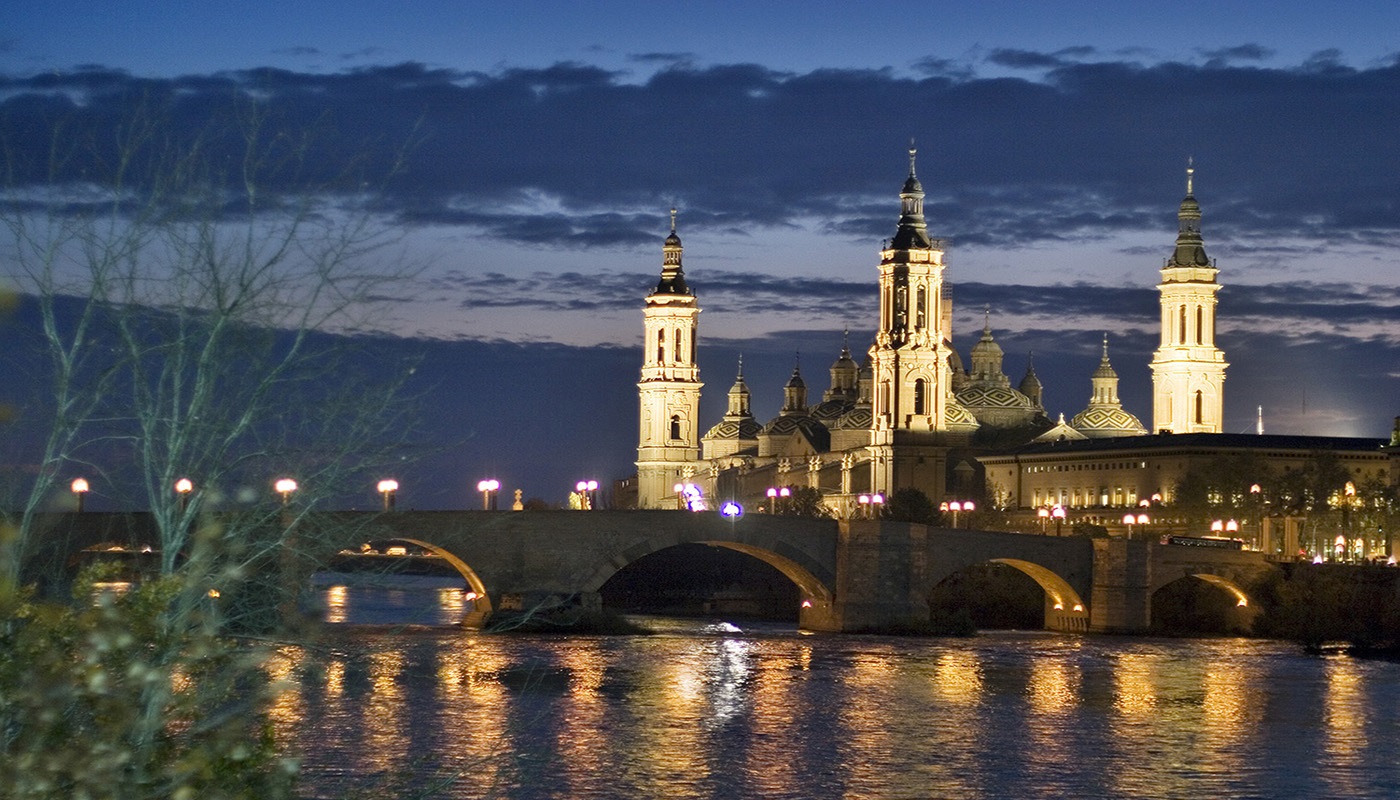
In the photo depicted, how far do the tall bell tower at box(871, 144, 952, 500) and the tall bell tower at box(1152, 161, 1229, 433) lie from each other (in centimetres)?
1366

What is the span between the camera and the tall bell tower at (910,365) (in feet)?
420

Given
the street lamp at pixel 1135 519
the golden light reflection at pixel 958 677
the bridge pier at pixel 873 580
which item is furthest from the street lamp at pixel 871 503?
the golden light reflection at pixel 958 677

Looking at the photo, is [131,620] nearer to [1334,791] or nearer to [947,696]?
[1334,791]

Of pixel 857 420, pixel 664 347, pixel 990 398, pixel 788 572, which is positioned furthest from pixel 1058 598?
pixel 664 347

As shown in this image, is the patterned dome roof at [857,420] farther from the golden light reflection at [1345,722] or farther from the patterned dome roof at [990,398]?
the golden light reflection at [1345,722]

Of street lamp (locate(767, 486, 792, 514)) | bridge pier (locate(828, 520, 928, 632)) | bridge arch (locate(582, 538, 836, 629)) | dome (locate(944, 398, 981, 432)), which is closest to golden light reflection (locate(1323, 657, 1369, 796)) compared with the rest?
bridge pier (locate(828, 520, 928, 632))

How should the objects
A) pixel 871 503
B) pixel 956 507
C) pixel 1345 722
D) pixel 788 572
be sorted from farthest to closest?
pixel 871 503
pixel 956 507
pixel 788 572
pixel 1345 722

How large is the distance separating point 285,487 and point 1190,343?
120 m

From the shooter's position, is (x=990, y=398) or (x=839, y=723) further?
(x=990, y=398)

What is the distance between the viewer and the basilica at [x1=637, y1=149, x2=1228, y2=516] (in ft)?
425

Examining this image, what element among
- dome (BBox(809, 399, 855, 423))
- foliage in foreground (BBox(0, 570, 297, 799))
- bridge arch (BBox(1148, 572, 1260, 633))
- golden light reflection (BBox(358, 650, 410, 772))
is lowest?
golden light reflection (BBox(358, 650, 410, 772))

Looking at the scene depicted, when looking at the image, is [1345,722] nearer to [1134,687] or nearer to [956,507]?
[1134,687]

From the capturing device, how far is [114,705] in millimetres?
11047

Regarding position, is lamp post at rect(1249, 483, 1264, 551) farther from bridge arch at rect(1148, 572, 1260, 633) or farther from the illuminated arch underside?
the illuminated arch underside
